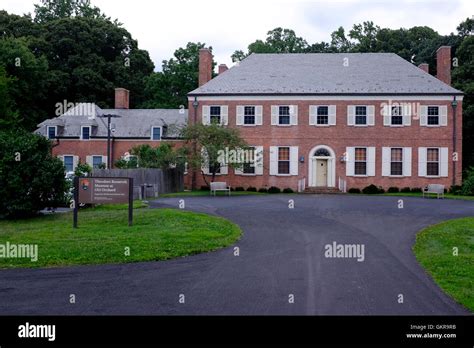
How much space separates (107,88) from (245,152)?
2636 centimetres

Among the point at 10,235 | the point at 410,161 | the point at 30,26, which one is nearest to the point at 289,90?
the point at 410,161

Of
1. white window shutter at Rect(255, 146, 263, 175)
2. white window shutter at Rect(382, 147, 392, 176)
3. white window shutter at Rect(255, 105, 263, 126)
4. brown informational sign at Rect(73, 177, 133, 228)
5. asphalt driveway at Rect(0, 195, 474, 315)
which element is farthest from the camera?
white window shutter at Rect(255, 105, 263, 126)

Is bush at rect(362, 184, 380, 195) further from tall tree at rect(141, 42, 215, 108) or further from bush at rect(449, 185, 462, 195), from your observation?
tall tree at rect(141, 42, 215, 108)

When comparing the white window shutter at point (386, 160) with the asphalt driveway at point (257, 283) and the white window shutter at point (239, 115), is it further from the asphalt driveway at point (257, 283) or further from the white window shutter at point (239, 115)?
the asphalt driveway at point (257, 283)

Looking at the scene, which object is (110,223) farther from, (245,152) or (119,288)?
(245,152)

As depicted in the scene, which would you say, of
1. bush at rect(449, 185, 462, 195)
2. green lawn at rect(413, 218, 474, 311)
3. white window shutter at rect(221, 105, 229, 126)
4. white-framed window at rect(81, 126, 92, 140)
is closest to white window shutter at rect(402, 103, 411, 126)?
bush at rect(449, 185, 462, 195)

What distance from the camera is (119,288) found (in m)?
9.27

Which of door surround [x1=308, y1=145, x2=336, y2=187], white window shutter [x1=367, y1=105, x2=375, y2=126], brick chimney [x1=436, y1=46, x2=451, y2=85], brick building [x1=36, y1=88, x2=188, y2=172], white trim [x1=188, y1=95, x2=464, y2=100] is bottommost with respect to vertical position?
door surround [x1=308, y1=145, x2=336, y2=187]

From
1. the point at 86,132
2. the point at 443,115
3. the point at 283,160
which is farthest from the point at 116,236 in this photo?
the point at 86,132

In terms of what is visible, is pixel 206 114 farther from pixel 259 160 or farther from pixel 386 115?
pixel 386 115

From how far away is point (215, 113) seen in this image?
37.9 m

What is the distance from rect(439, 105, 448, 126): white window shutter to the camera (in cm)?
3584

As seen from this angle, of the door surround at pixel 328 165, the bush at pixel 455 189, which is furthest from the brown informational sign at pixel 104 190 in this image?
the bush at pixel 455 189

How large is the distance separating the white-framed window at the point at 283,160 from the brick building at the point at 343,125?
7 centimetres
